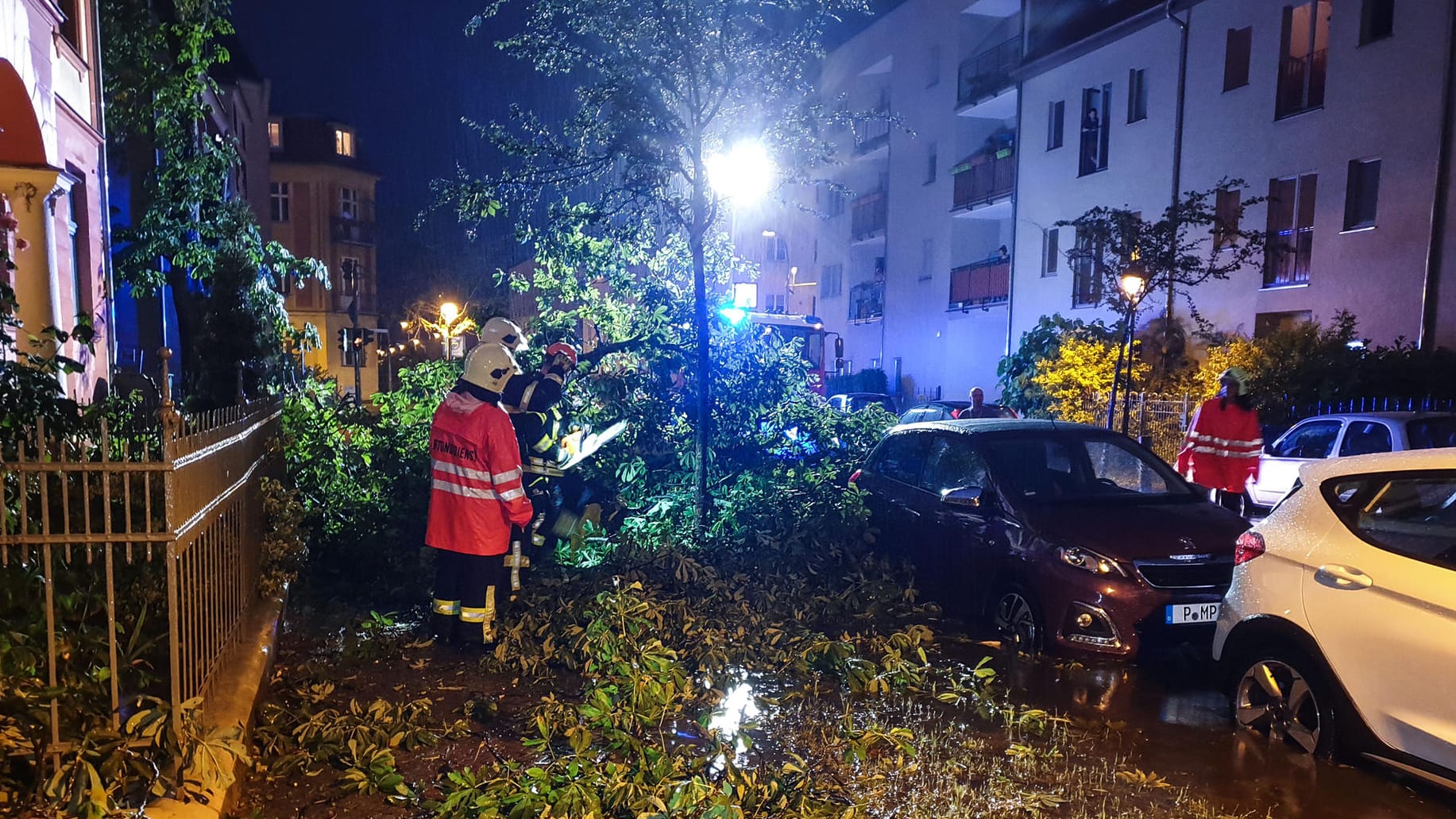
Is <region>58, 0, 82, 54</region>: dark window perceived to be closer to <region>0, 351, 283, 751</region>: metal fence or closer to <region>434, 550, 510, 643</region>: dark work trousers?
<region>0, 351, 283, 751</region>: metal fence

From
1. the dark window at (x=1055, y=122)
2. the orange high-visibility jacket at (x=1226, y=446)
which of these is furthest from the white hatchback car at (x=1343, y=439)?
the dark window at (x=1055, y=122)

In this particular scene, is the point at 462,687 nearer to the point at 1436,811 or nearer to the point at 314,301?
the point at 1436,811

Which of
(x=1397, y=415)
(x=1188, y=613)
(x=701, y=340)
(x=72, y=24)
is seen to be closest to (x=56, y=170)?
(x=72, y=24)

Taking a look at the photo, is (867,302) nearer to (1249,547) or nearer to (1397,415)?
(1397,415)

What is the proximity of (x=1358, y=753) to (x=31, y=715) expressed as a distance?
16.7ft

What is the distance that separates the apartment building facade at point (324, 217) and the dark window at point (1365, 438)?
41325 millimetres

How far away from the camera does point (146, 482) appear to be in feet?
→ 10.3

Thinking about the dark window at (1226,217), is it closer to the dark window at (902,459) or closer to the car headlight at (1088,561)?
the dark window at (902,459)

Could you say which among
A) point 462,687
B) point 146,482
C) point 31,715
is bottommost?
point 462,687

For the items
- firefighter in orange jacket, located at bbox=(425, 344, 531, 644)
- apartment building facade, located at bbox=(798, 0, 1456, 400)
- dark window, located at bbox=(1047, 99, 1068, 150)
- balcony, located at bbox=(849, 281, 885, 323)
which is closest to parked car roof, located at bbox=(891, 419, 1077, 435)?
apartment building facade, located at bbox=(798, 0, 1456, 400)

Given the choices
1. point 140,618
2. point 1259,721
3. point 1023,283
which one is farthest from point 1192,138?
point 140,618

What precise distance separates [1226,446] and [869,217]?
27.6m

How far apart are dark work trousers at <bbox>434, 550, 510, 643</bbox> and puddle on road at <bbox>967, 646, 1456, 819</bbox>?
2.98m

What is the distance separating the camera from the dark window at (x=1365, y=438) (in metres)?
9.77
